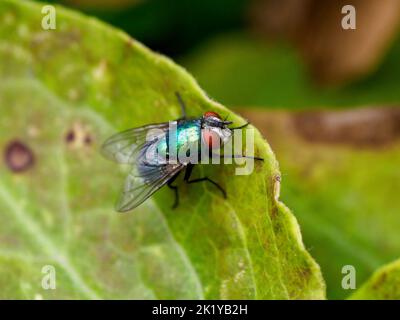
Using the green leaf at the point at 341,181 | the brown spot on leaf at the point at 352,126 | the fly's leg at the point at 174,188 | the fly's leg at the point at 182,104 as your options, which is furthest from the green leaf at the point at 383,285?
the brown spot on leaf at the point at 352,126

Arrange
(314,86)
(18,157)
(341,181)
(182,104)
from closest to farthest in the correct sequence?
(182,104)
(18,157)
(341,181)
(314,86)

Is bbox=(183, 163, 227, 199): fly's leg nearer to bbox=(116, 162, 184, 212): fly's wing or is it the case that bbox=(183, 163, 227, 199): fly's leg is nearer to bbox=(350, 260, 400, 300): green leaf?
bbox=(116, 162, 184, 212): fly's wing

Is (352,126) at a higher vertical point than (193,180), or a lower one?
higher

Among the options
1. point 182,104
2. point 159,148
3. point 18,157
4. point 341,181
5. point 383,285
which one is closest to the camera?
point 383,285

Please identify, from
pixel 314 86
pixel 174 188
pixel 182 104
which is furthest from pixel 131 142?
pixel 314 86

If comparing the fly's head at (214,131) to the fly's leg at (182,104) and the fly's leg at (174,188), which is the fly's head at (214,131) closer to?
the fly's leg at (182,104)

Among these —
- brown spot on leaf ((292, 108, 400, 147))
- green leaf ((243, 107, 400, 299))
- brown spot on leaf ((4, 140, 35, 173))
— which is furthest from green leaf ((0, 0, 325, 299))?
brown spot on leaf ((292, 108, 400, 147))

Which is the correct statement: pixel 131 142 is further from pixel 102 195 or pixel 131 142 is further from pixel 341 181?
pixel 341 181

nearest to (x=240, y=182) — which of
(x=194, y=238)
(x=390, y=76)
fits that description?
(x=194, y=238)
